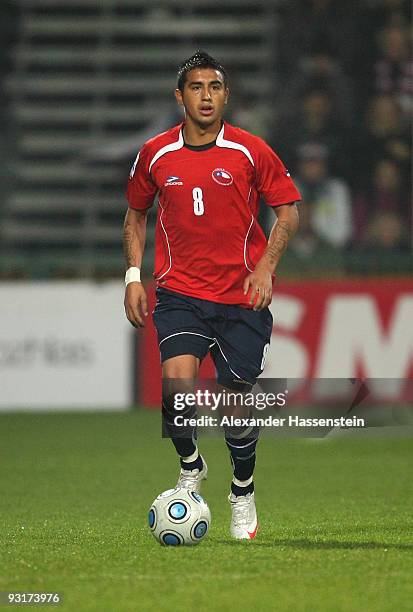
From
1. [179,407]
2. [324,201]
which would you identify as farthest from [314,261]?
[179,407]

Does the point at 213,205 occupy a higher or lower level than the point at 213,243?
higher

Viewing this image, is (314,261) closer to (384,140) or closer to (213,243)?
(384,140)

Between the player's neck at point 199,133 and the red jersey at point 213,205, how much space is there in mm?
24

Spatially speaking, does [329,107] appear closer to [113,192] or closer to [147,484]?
[113,192]

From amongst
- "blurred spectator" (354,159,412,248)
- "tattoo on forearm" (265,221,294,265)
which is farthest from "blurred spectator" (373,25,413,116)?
"tattoo on forearm" (265,221,294,265)

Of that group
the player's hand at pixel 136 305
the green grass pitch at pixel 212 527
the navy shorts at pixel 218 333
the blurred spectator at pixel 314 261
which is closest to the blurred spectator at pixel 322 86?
the blurred spectator at pixel 314 261

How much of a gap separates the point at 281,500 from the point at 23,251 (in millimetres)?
9028

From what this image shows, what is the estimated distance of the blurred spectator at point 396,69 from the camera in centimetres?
1576

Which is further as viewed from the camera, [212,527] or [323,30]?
[323,30]

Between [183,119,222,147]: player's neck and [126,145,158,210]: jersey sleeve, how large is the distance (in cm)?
21

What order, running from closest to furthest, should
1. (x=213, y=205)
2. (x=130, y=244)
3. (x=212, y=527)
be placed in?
1. (x=213, y=205)
2. (x=130, y=244)
3. (x=212, y=527)

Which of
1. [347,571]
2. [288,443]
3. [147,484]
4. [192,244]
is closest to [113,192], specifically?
[288,443]

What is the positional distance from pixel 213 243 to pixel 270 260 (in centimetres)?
30

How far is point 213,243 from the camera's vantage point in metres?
6.20
